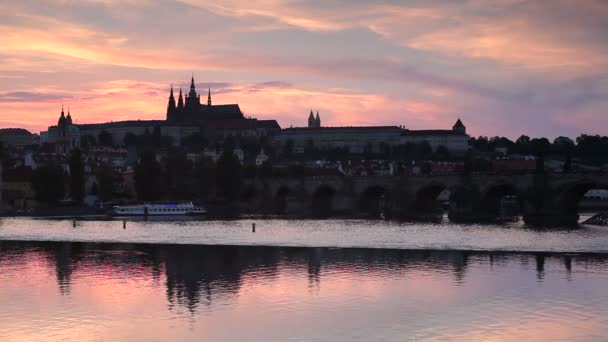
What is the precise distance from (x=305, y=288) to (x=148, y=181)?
73697 millimetres

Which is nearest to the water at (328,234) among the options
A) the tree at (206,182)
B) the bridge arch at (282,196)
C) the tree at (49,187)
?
the tree at (49,187)

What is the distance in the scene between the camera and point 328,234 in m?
66.3

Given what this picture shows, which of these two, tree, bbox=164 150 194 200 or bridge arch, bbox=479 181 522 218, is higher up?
tree, bbox=164 150 194 200

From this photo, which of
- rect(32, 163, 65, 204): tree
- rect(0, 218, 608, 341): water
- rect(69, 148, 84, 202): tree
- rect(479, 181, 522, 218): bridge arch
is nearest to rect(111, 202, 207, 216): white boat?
rect(32, 163, 65, 204): tree

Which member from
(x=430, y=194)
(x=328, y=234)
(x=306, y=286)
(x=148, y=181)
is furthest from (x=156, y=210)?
(x=306, y=286)

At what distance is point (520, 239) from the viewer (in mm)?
60594

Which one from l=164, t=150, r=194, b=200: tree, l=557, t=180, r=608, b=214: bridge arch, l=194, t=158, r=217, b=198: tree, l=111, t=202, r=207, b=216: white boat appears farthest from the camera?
l=194, t=158, r=217, b=198: tree

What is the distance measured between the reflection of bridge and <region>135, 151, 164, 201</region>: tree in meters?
14.2

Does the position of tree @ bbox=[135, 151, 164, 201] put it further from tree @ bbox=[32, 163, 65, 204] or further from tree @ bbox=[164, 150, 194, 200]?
tree @ bbox=[32, 163, 65, 204]

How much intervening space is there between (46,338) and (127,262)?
19.2 metres

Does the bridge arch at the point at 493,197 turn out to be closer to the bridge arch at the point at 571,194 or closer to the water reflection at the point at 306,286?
the bridge arch at the point at 571,194

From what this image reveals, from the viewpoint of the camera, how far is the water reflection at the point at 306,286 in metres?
30.7

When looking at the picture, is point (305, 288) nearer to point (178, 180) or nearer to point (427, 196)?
point (427, 196)

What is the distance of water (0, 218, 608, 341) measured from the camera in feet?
95.4
